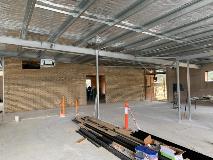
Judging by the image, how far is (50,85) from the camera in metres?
11.5

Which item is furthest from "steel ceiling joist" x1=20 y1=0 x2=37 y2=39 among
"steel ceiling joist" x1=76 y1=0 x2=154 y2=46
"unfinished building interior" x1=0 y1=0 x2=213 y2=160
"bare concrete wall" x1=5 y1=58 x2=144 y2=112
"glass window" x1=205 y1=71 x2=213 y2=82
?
"glass window" x1=205 y1=71 x2=213 y2=82

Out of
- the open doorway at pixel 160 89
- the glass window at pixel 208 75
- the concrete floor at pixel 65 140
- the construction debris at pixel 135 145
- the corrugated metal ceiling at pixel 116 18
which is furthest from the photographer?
the open doorway at pixel 160 89

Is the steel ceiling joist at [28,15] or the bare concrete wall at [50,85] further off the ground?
the steel ceiling joist at [28,15]

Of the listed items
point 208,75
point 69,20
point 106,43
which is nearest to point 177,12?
point 69,20

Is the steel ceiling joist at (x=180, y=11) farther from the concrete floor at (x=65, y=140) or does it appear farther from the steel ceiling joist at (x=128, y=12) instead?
the concrete floor at (x=65, y=140)

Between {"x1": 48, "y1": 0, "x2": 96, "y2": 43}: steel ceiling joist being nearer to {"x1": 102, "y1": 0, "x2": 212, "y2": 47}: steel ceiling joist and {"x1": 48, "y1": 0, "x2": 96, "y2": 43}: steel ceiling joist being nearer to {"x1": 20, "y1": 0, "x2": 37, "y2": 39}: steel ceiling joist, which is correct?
{"x1": 20, "y1": 0, "x2": 37, "y2": 39}: steel ceiling joist

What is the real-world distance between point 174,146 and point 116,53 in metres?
4.71

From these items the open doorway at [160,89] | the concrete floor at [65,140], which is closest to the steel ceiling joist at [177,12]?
the concrete floor at [65,140]

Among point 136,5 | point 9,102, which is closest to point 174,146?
point 136,5

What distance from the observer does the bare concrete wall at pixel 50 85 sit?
10.4 meters

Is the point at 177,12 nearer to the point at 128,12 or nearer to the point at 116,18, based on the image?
the point at 128,12

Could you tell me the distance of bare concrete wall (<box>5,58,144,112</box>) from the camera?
34.0 ft

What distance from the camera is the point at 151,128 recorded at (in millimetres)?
5863

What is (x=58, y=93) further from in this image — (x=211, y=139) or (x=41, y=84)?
(x=211, y=139)
